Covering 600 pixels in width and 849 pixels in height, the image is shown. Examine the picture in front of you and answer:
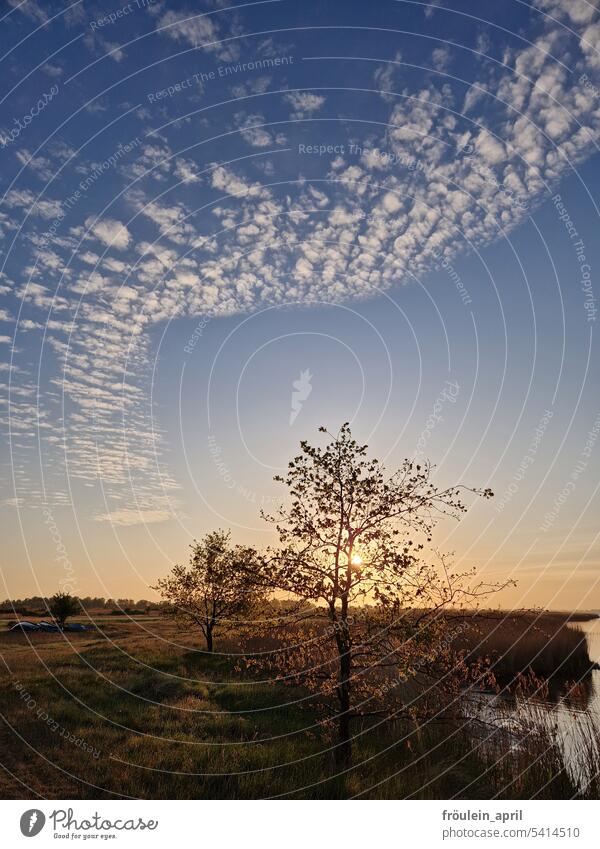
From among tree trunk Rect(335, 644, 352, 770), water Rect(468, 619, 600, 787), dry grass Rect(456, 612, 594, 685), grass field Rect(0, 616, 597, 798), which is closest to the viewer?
grass field Rect(0, 616, 597, 798)

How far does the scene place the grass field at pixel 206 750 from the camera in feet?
43.7

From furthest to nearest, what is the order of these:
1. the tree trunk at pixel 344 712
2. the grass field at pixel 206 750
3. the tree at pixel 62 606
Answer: the tree at pixel 62 606 → the tree trunk at pixel 344 712 → the grass field at pixel 206 750

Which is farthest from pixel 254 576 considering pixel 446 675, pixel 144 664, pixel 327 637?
pixel 144 664

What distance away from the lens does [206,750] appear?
15977mm

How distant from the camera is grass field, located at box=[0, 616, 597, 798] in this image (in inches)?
525

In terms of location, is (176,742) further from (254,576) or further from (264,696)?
(264,696)

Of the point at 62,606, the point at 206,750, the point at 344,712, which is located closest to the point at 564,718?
the point at 344,712

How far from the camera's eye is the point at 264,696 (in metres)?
26.0

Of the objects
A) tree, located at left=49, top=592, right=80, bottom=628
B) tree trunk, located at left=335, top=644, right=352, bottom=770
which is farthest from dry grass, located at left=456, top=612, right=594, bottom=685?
tree, located at left=49, top=592, right=80, bottom=628

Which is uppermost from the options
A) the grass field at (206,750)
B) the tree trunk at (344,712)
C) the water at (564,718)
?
the tree trunk at (344,712)

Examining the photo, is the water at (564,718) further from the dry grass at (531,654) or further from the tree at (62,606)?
the tree at (62,606)

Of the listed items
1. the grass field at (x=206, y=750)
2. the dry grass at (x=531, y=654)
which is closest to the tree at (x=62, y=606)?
the grass field at (x=206, y=750)

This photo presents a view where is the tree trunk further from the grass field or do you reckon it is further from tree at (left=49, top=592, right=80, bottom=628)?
tree at (left=49, top=592, right=80, bottom=628)

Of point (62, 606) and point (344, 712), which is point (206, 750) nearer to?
point (344, 712)
